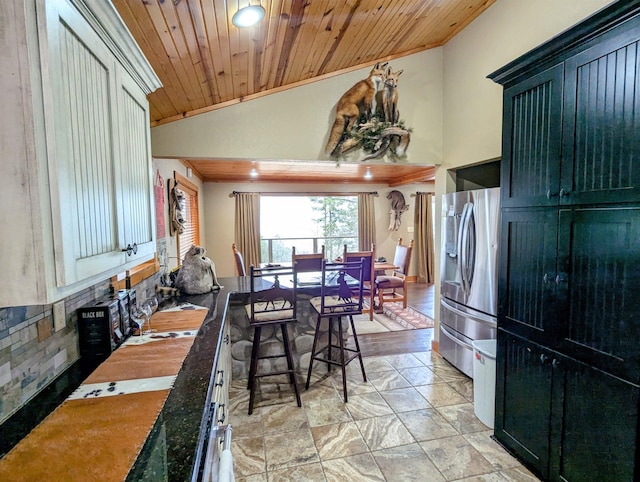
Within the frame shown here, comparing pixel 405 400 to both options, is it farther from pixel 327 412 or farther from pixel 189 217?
pixel 189 217

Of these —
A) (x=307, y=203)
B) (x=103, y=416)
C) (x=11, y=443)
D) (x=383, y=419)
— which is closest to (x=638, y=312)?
(x=383, y=419)

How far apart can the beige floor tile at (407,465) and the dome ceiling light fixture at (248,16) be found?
263 cm

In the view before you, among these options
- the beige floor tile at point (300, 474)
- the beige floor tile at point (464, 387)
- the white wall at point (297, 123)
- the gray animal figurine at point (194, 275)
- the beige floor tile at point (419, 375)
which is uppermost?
the white wall at point (297, 123)

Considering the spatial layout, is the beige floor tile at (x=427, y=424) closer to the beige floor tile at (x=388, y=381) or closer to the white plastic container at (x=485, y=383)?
the white plastic container at (x=485, y=383)

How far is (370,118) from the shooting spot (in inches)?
125

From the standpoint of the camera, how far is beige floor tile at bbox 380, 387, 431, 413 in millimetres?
2650

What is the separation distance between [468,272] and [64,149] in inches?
115

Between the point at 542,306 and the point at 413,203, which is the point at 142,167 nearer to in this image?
the point at 542,306

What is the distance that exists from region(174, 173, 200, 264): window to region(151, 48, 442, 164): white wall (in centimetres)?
84

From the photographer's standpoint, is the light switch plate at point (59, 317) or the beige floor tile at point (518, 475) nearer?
the light switch plate at point (59, 317)

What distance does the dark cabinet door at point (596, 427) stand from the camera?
144 centimetres

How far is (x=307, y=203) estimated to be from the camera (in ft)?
23.7

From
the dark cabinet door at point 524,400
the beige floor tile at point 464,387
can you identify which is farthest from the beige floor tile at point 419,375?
the dark cabinet door at point 524,400

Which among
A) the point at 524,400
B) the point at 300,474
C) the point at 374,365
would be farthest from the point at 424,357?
the point at 300,474
